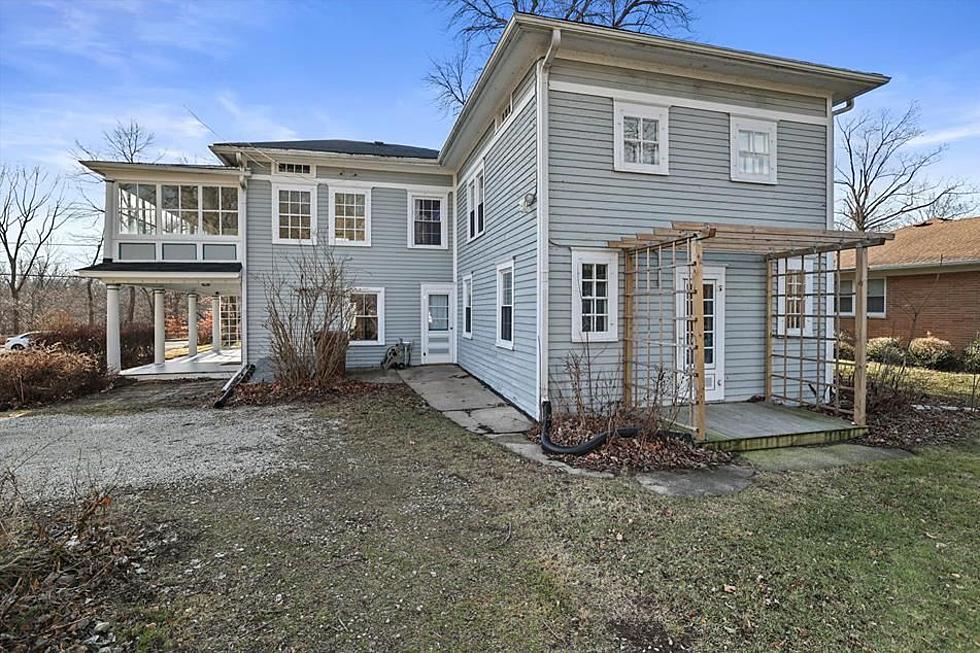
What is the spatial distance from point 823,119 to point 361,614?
9.22 meters

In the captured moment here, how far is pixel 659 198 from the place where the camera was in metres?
7.03

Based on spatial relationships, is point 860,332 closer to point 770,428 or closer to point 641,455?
point 770,428

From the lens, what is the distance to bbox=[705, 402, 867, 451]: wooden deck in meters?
5.63

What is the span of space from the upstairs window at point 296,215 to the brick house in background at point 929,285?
1385 centimetres

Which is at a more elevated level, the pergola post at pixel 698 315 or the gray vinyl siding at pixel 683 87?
the gray vinyl siding at pixel 683 87

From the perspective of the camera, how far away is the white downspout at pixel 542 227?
6.34 meters

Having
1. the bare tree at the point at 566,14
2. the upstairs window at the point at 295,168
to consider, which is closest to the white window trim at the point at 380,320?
the upstairs window at the point at 295,168

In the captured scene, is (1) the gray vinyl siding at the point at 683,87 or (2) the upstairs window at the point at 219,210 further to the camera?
(2) the upstairs window at the point at 219,210

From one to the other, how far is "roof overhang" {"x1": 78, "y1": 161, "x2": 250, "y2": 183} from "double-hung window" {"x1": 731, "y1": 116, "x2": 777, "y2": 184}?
10.1 metres

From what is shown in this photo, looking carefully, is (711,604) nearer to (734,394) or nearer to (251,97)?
(734,394)

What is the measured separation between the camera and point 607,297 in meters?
6.77

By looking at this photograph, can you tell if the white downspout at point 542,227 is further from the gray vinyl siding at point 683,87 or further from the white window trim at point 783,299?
the white window trim at point 783,299

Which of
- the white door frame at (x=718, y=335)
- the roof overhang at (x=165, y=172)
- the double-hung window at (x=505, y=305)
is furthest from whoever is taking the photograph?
the roof overhang at (x=165, y=172)

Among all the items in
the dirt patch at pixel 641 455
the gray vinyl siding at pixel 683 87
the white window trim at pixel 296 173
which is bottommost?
the dirt patch at pixel 641 455
